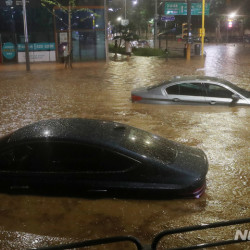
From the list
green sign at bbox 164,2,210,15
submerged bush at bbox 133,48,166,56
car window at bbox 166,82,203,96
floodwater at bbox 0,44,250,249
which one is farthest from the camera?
green sign at bbox 164,2,210,15

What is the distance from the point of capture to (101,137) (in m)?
5.75

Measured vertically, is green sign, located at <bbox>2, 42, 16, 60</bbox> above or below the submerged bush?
above

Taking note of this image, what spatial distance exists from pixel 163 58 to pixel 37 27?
39.1ft

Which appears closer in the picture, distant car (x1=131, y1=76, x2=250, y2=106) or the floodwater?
the floodwater

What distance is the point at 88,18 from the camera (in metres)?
32.2

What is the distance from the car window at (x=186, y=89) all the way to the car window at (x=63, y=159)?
6886 millimetres

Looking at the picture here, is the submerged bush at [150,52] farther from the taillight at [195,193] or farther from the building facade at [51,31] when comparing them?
the taillight at [195,193]

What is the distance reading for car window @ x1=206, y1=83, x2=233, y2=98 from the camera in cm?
1191

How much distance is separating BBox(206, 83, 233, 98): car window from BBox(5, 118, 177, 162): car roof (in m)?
6.02

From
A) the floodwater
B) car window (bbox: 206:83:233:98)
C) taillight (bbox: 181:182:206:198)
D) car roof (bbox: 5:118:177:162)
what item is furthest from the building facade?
taillight (bbox: 181:182:206:198)

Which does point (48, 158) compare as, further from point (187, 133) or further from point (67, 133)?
point (187, 133)

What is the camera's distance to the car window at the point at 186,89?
39.2 feet

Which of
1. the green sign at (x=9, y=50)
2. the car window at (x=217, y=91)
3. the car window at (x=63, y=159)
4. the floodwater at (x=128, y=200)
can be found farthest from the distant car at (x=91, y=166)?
the green sign at (x=9, y=50)

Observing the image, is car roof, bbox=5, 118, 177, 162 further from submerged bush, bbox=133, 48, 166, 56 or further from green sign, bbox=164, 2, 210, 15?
green sign, bbox=164, 2, 210, 15
